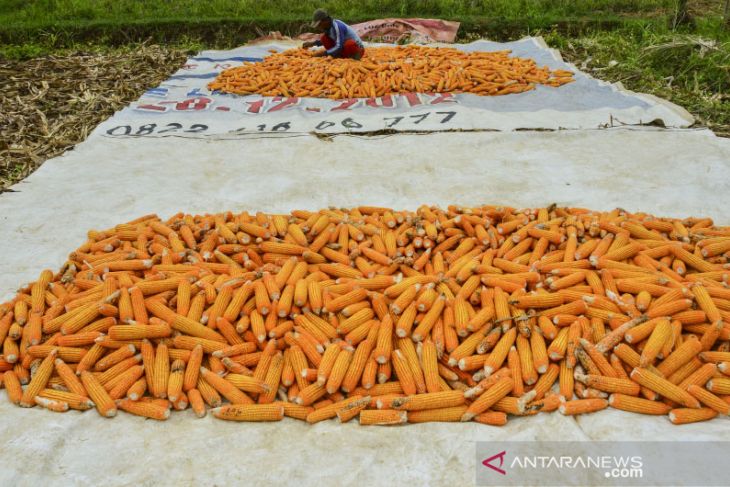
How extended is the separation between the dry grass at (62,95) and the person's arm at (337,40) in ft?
9.81

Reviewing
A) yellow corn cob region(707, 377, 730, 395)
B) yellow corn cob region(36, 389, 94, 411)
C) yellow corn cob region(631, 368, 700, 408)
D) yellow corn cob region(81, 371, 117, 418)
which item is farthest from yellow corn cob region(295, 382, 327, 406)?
yellow corn cob region(707, 377, 730, 395)

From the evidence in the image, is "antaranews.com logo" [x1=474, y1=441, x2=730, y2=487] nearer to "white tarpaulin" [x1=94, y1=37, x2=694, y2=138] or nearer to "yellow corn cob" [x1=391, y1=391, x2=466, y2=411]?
"yellow corn cob" [x1=391, y1=391, x2=466, y2=411]

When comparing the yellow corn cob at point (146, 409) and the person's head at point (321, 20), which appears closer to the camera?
the yellow corn cob at point (146, 409)

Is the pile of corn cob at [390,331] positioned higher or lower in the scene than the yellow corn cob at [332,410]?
higher

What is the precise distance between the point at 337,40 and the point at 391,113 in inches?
124

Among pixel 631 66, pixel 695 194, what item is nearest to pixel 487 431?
pixel 695 194

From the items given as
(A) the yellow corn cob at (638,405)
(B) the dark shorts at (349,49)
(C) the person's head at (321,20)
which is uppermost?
(C) the person's head at (321,20)

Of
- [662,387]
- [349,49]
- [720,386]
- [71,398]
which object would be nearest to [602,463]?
[662,387]

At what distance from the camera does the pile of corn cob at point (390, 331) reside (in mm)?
2412

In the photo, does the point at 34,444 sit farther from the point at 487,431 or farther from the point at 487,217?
the point at 487,217

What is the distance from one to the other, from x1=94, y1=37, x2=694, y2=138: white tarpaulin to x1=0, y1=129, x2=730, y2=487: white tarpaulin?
0.35 metres

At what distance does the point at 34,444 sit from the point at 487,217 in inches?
119

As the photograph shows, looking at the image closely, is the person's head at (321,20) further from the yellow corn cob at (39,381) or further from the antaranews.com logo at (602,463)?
the antaranews.com logo at (602,463)

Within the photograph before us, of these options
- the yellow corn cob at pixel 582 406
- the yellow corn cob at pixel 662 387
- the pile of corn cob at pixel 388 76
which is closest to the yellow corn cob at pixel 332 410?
the yellow corn cob at pixel 582 406
